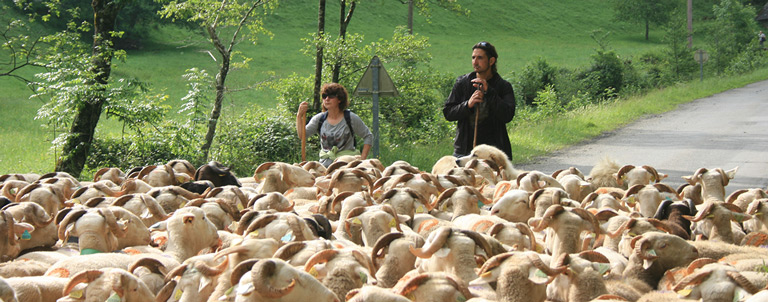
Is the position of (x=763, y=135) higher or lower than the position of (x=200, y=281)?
lower

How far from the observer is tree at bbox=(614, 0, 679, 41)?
67.6 m

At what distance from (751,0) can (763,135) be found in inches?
2575

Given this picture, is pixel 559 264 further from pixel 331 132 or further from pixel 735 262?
pixel 331 132

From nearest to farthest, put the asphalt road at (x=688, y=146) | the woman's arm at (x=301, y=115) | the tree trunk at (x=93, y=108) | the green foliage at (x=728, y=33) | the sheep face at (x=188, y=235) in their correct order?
the sheep face at (x=188, y=235) < the woman's arm at (x=301, y=115) < the tree trunk at (x=93, y=108) < the asphalt road at (x=688, y=146) < the green foliage at (x=728, y=33)

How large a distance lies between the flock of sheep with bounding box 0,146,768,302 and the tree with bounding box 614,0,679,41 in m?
63.4

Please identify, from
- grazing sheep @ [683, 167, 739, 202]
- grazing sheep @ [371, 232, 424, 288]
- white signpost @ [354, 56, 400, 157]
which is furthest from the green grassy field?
grazing sheep @ [371, 232, 424, 288]

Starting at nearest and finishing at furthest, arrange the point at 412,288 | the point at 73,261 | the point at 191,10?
the point at 412,288
the point at 73,261
the point at 191,10

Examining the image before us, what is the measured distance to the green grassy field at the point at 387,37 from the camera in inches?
1446

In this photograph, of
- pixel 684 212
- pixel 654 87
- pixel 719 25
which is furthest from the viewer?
pixel 719 25

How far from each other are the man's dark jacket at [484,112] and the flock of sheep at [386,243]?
959 millimetres

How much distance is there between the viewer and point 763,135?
18578 millimetres

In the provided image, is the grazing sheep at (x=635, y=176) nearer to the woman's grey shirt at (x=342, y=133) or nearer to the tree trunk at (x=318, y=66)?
the woman's grey shirt at (x=342, y=133)

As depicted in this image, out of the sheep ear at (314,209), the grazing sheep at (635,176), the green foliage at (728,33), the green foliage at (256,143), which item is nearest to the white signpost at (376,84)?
the green foliage at (256,143)

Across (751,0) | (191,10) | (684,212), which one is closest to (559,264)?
(684,212)
